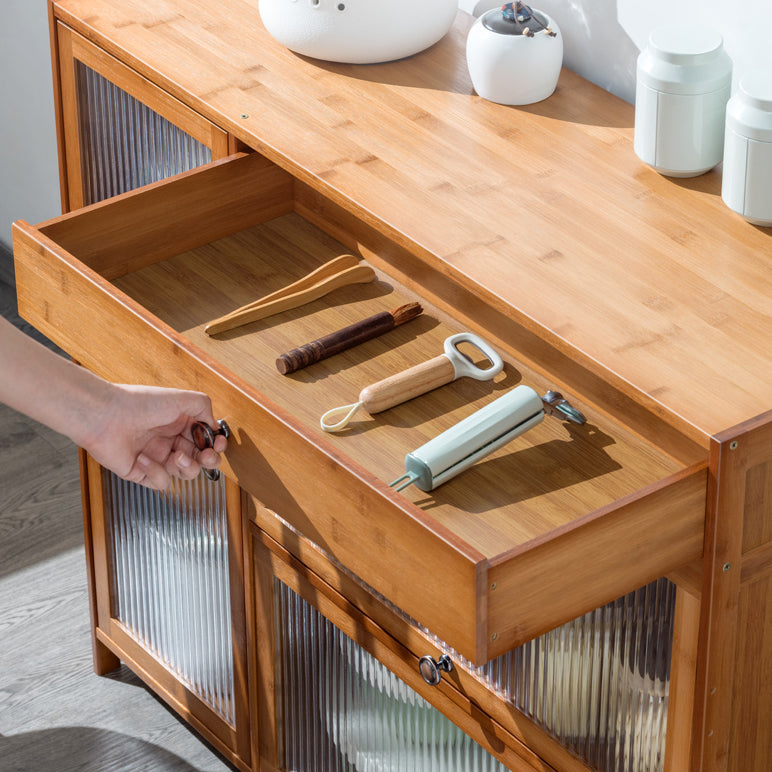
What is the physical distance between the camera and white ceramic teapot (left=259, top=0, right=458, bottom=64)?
1.71 m

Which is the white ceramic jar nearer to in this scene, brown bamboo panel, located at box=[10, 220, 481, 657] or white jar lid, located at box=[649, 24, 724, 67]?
white jar lid, located at box=[649, 24, 724, 67]

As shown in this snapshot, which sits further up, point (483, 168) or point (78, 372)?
point (483, 168)

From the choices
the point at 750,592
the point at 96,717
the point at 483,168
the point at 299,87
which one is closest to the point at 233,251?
the point at 299,87

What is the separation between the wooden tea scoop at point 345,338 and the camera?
1468 millimetres

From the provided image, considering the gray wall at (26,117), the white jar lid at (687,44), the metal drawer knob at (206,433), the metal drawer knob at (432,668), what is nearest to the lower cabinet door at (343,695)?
the metal drawer knob at (432,668)

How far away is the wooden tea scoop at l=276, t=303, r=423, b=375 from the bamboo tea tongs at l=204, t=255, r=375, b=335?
0.07 m

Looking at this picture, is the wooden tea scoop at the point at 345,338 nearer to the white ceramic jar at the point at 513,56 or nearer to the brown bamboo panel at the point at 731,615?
the white ceramic jar at the point at 513,56

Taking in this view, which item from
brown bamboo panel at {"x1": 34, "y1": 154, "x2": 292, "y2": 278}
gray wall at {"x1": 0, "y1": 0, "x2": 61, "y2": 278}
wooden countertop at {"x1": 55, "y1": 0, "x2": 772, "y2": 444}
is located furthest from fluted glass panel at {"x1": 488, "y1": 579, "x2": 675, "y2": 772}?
gray wall at {"x1": 0, "y1": 0, "x2": 61, "y2": 278}

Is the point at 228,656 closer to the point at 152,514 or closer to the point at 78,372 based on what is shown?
the point at 152,514

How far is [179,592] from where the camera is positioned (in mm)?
2006

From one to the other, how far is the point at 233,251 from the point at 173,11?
1.36 ft

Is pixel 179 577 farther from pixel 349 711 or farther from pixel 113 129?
pixel 113 129

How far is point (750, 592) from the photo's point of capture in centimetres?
133

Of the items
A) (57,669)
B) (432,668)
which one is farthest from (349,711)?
(57,669)
